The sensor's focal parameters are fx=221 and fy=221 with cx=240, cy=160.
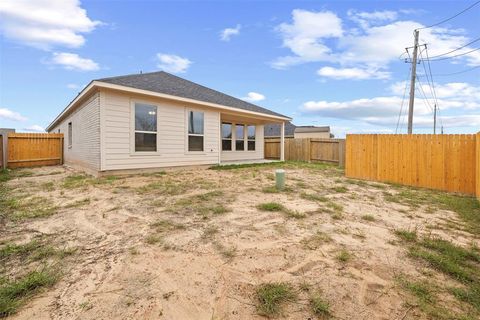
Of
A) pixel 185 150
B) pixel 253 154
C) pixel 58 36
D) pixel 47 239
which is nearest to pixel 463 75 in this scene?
pixel 253 154

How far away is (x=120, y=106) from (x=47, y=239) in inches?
225

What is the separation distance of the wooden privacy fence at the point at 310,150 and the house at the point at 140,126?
215 inches

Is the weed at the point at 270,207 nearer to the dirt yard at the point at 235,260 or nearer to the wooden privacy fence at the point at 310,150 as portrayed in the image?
the dirt yard at the point at 235,260

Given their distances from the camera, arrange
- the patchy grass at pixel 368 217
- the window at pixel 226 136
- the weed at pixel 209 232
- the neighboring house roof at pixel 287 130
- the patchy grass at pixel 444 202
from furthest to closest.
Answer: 1. the neighboring house roof at pixel 287 130
2. the window at pixel 226 136
3. the patchy grass at pixel 444 202
4. the patchy grass at pixel 368 217
5. the weed at pixel 209 232

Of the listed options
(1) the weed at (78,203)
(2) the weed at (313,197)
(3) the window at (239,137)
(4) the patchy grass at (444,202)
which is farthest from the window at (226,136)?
(1) the weed at (78,203)

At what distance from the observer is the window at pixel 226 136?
1294 centimetres

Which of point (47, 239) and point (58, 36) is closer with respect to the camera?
point (47, 239)

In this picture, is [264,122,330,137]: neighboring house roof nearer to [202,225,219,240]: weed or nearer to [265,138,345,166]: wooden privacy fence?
[265,138,345,166]: wooden privacy fence

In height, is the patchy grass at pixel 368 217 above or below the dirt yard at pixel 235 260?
above

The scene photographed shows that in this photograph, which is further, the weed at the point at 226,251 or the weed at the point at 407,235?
the weed at the point at 407,235

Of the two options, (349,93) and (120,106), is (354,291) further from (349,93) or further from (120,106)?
(349,93)

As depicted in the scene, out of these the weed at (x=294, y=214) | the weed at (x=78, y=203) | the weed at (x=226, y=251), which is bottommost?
the weed at (x=226, y=251)

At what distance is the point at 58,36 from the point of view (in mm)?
9570

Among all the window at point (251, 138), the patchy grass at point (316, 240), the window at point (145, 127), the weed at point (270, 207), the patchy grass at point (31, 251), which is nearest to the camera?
the patchy grass at point (31, 251)
